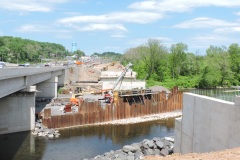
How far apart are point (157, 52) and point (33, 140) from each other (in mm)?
64660

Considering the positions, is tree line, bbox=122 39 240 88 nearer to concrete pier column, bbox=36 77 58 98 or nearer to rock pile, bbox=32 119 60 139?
concrete pier column, bbox=36 77 58 98

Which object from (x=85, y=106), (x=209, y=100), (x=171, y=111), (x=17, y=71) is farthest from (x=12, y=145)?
(x=171, y=111)

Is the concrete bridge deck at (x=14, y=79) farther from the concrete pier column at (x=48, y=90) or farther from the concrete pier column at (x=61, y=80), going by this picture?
the concrete pier column at (x=61, y=80)

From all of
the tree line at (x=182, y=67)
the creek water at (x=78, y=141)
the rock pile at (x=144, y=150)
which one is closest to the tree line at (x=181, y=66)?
the tree line at (x=182, y=67)

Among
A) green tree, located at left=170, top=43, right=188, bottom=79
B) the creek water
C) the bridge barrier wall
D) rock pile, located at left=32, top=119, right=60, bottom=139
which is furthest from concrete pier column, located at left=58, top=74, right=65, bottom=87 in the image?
the bridge barrier wall

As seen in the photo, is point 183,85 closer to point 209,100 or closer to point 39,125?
point 39,125

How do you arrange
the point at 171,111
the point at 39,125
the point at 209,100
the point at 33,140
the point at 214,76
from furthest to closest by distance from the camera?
the point at 214,76 < the point at 171,111 < the point at 39,125 < the point at 33,140 < the point at 209,100

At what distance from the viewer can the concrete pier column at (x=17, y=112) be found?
1193 inches

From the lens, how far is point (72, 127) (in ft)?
112

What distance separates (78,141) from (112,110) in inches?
369

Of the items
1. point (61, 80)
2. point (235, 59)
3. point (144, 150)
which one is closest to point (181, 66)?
point (235, 59)

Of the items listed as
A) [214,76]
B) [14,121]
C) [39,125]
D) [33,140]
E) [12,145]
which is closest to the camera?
[12,145]

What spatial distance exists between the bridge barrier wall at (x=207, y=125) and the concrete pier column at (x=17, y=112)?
61.1 feet

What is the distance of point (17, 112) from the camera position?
31141mm
